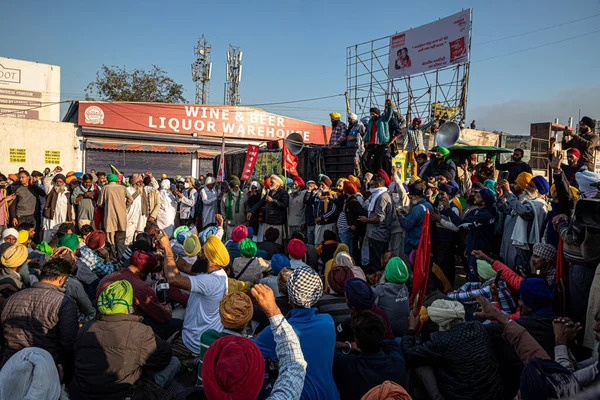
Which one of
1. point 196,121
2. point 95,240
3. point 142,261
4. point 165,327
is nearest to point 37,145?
point 196,121

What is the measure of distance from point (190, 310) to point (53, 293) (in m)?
1.16

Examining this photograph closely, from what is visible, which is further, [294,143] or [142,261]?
[294,143]

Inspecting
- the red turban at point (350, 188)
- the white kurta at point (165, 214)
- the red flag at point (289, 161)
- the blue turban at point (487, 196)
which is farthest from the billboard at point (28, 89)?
the blue turban at point (487, 196)

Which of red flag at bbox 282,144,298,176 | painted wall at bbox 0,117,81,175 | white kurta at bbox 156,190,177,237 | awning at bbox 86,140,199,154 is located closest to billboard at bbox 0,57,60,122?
painted wall at bbox 0,117,81,175

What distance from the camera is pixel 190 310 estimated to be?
4.07 meters

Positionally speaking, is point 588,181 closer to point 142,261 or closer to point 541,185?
point 541,185

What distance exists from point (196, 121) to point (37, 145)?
25.3 feet

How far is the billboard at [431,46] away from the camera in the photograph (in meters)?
17.5

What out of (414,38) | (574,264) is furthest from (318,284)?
(414,38)

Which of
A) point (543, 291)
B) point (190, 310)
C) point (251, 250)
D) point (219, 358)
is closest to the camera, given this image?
point (219, 358)

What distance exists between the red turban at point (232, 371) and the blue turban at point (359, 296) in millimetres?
1442

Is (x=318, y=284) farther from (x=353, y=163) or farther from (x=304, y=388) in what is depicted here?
(x=353, y=163)

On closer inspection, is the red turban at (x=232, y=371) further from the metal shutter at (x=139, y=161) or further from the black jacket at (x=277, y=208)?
the metal shutter at (x=139, y=161)

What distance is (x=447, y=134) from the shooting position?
35.4 feet
